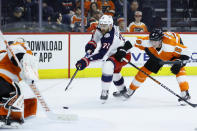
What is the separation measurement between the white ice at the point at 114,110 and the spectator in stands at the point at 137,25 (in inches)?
48.2

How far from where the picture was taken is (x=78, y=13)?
6582mm

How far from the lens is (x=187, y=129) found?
3367 mm

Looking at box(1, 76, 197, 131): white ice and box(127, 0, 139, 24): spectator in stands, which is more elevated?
box(127, 0, 139, 24): spectator in stands

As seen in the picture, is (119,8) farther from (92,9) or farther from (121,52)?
(121,52)

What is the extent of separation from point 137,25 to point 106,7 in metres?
0.59

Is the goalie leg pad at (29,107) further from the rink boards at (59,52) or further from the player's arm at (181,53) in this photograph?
the rink boards at (59,52)

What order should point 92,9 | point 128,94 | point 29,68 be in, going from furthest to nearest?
1. point 92,9
2. point 128,94
3. point 29,68

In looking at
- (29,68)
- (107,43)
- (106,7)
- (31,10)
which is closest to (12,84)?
(29,68)

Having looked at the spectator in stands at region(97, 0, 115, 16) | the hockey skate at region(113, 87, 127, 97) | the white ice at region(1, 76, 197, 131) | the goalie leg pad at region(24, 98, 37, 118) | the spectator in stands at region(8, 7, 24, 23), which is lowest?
the white ice at region(1, 76, 197, 131)

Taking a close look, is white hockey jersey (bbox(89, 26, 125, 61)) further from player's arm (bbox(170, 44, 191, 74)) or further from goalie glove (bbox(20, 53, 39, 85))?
goalie glove (bbox(20, 53, 39, 85))

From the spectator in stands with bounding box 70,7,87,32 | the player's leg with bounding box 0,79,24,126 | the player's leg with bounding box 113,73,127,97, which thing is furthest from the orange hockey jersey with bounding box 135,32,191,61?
the spectator in stands with bounding box 70,7,87,32

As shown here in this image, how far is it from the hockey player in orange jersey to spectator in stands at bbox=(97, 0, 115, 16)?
7.71 feet

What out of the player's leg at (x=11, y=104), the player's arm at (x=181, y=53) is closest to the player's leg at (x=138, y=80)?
the player's arm at (x=181, y=53)

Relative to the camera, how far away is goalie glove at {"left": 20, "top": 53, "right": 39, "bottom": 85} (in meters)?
3.02
